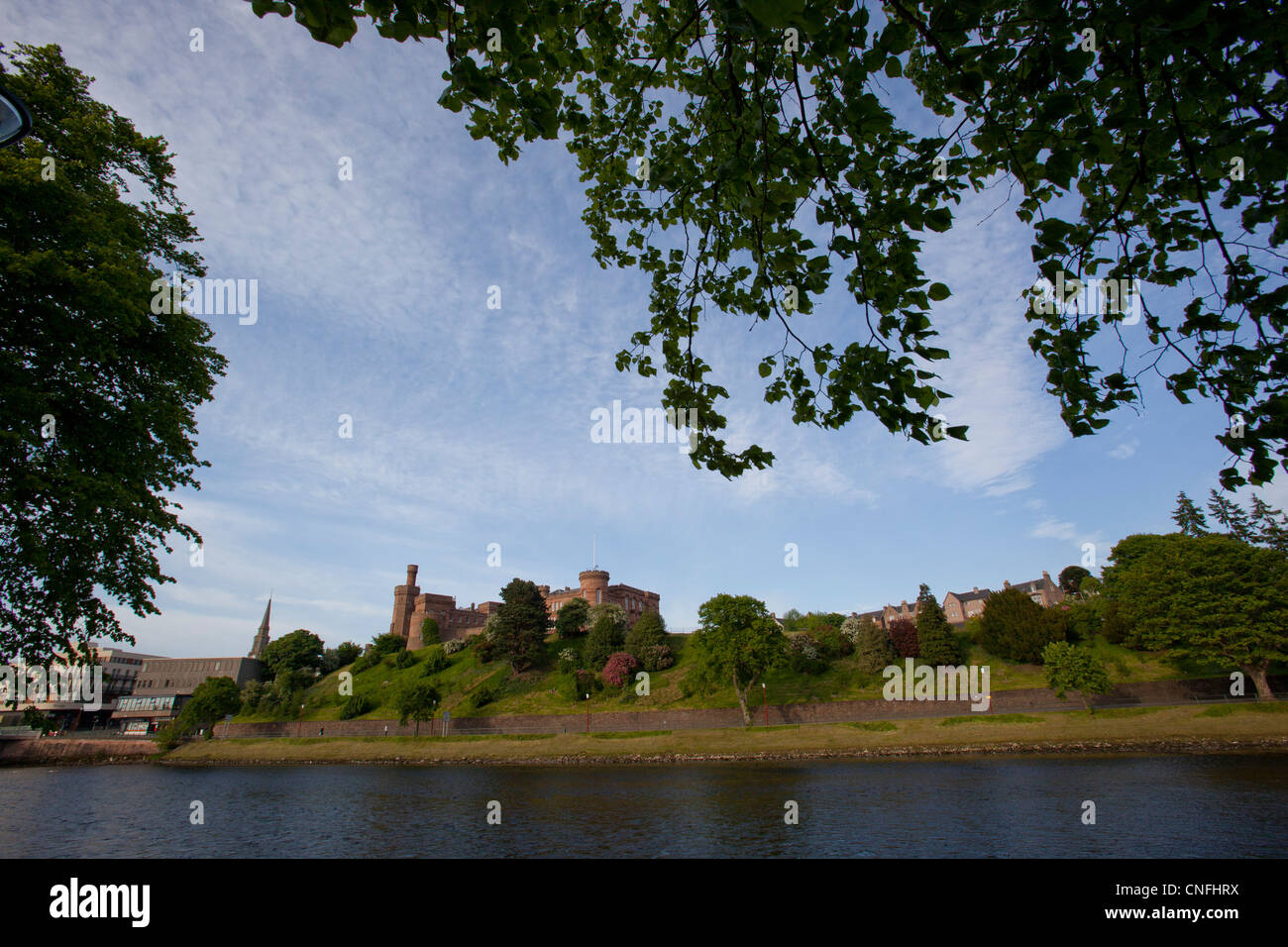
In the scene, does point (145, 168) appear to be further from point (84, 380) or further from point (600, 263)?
point (600, 263)

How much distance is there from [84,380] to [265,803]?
2864 centimetres

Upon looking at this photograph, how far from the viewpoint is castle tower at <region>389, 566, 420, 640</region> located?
123250 mm

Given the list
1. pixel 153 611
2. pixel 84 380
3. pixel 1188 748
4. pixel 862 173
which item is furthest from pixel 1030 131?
pixel 1188 748

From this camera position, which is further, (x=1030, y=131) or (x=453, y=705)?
(x=453, y=705)

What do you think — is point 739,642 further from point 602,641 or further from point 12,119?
point 12,119

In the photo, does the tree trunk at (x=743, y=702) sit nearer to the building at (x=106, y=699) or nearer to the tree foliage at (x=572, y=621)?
the tree foliage at (x=572, y=621)

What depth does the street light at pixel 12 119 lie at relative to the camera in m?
4.24

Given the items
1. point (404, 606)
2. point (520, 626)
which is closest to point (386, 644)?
point (404, 606)

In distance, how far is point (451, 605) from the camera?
12862 centimetres

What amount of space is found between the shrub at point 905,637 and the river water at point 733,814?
2245 cm

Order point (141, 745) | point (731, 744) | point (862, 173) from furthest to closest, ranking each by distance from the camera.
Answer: point (141, 745), point (731, 744), point (862, 173)

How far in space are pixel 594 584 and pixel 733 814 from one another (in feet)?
320

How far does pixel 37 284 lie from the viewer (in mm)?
11977

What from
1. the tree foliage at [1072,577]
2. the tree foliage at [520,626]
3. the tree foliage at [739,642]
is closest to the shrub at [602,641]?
the tree foliage at [520,626]
